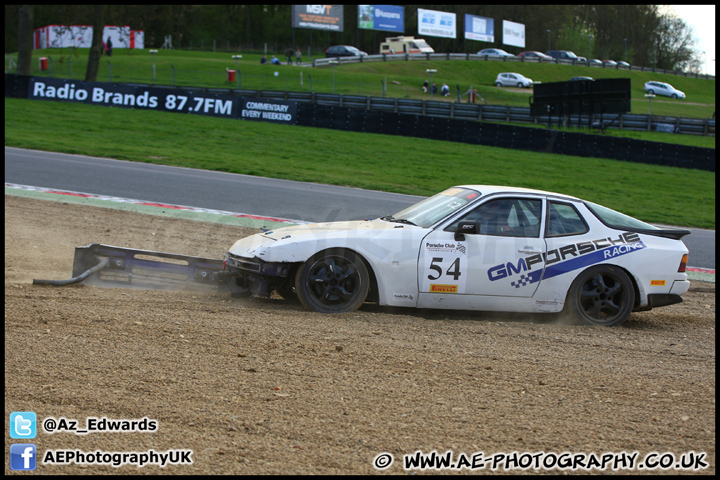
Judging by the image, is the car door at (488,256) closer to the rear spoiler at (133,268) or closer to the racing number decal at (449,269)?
the racing number decal at (449,269)

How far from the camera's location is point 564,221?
6.72m

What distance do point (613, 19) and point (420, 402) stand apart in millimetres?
108604

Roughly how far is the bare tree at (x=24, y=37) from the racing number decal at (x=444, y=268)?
37.0 metres

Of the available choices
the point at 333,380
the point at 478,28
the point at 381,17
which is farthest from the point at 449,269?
the point at 478,28

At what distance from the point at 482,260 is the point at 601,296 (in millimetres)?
1351

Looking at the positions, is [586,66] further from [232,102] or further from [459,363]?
[459,363]

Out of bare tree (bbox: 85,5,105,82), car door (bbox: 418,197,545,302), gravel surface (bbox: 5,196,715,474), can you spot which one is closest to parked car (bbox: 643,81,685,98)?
bare tree (bbox: 85,5,105,82)

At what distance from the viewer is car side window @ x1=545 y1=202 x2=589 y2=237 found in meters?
6.66

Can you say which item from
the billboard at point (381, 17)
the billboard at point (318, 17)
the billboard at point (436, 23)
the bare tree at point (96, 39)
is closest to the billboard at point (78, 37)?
the billboard at point (318, 17)

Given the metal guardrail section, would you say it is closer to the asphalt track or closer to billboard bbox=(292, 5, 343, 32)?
billboard bbox=(292, 5, 343, 32)

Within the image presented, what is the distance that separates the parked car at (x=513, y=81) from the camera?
201 feet

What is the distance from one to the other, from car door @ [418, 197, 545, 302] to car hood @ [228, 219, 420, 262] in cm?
41

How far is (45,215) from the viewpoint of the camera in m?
10.3

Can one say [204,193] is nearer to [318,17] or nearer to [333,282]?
[333,282]
